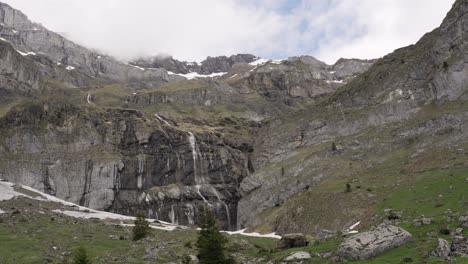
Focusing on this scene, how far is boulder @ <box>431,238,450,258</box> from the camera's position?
34469 mm

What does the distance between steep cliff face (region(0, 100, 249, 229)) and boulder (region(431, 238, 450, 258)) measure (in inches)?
4127

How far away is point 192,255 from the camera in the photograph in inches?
2393

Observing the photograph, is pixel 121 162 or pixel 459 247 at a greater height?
pixel 121 162

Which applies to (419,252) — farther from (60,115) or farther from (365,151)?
(60,115)

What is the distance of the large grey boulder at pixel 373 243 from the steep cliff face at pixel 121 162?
320ft

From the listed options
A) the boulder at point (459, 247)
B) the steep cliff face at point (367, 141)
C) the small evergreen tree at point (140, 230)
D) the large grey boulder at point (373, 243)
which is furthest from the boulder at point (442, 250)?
the small evergreen tree at point (140, 230)

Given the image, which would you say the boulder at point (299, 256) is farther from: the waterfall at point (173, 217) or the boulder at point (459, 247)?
the waterfall at point (173, 217)

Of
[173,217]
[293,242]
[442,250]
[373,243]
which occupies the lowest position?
[442,250]

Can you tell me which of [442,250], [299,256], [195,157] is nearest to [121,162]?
[195,157]

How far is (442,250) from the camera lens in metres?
34.7

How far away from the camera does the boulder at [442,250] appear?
34469 millimetres

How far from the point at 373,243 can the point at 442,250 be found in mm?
7155

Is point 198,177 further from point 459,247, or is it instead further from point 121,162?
point 459,247

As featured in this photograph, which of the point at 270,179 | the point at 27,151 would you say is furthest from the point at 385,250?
the point at 27,151
